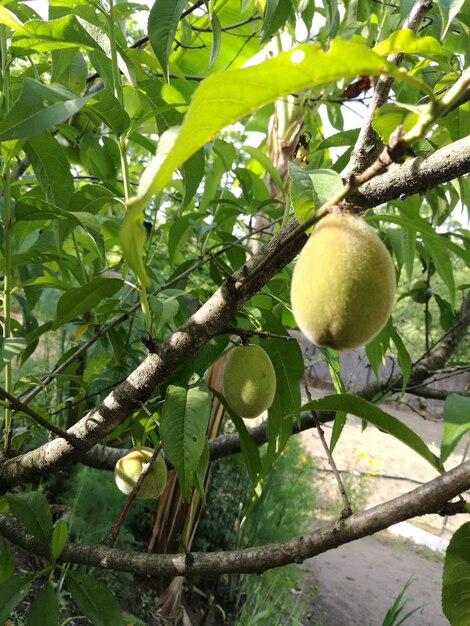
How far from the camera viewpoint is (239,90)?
373 mm

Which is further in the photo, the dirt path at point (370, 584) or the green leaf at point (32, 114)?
the dirt path at point (370, 584)

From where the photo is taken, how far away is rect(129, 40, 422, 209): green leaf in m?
0.36

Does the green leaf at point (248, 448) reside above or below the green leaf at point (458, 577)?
above

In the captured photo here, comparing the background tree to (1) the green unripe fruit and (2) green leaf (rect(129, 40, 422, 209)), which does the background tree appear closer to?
(2) green leaf (rect(129, 40, 422, 209))

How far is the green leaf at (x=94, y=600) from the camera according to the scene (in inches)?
38.8

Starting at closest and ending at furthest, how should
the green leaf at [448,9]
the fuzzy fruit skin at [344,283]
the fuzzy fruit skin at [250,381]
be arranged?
the fuzzy fruit skin at [344,283] → the green leaf at [448,9] → the fuzzy fruit skin at [250,381]

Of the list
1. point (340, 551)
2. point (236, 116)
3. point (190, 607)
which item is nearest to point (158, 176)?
point (236, 116)

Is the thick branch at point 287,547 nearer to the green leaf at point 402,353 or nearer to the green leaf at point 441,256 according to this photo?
the green leaf at point 441,256

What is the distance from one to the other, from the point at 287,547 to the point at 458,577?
0.76 feet

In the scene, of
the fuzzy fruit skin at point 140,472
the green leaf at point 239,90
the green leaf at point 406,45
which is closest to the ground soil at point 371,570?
the fuzzy fruit skin at point 140,472

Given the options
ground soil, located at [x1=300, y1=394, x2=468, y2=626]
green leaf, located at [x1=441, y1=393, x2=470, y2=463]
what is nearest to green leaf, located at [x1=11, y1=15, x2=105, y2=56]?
green leaf, located at [x1=441, y1=393, x2=470, y2=463]

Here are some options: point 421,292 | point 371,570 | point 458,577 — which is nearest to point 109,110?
point 458,577

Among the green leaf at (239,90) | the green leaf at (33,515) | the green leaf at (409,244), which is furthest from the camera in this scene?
the green leaf at (409,244)

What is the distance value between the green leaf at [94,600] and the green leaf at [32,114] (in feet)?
2.55
